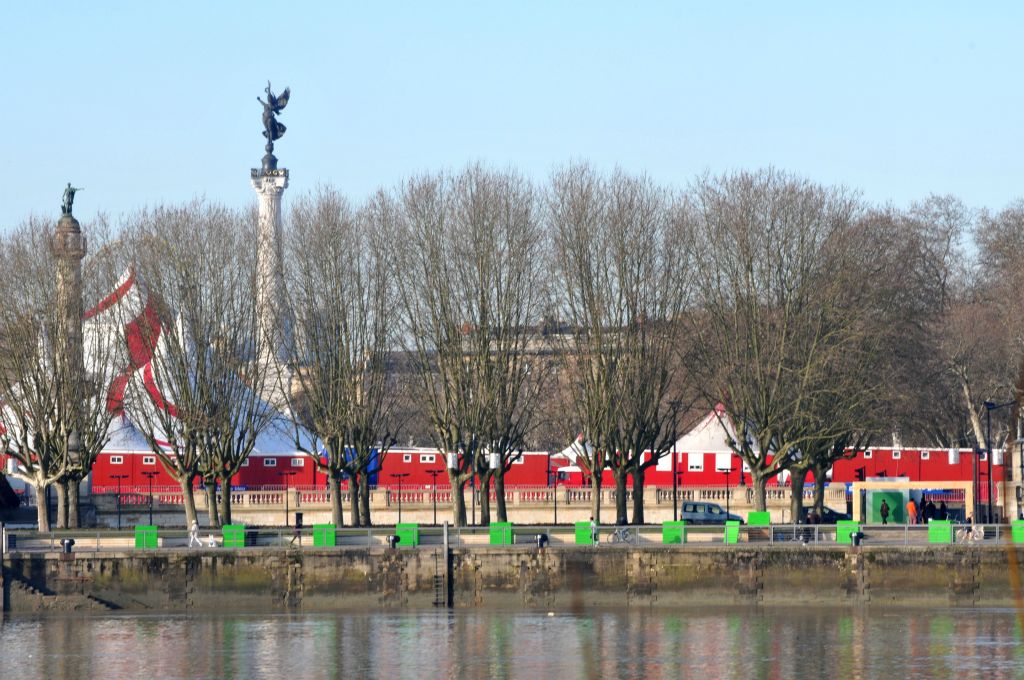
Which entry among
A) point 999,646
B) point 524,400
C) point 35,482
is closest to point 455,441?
point 524,400

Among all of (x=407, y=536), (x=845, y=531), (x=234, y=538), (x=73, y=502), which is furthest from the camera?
(x=73, y=502)

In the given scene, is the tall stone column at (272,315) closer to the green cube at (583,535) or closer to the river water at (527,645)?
the river water at (527,645)

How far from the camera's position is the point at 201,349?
267 ft

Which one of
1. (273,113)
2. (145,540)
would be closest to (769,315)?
(145,540)

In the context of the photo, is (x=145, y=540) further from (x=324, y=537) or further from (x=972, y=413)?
(x=972, y=413)

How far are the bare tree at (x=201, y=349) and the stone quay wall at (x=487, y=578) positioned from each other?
11.3m

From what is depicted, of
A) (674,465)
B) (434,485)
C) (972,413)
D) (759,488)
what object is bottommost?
(759,488)

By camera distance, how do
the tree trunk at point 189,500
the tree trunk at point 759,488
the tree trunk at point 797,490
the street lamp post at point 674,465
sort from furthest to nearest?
the street lamp post at point 674,465 → the tree trunk at point 797,490 → the tree trunk at point 759,488 → the tree trunk at point 189,500

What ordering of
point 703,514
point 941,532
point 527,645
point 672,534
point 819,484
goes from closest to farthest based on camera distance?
point 527,645 < point 941,532 < point 672,534 < point 819,484 < point 703,514

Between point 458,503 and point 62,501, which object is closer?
point 458,503

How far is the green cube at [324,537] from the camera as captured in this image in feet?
230

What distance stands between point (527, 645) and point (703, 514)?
2894 cm

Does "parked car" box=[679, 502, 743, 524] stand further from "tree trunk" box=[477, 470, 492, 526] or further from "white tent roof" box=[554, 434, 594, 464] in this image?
"tree trunk" box=[477, 470, 492, 526]

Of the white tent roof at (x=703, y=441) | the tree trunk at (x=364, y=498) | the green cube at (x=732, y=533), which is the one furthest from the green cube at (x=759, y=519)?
the white tent roof at (x=703, y=441)
